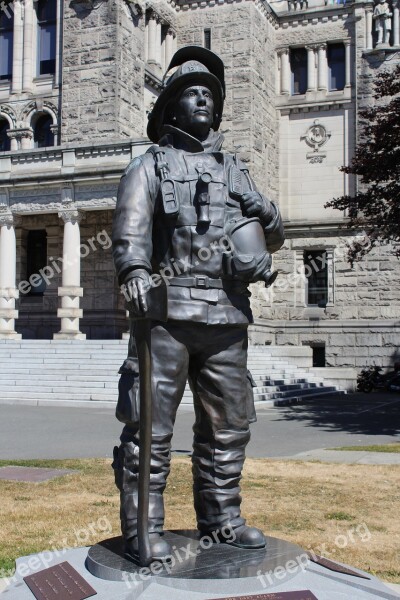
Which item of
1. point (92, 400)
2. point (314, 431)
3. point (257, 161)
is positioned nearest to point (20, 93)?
point (257, 161)

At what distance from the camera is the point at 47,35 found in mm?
32625

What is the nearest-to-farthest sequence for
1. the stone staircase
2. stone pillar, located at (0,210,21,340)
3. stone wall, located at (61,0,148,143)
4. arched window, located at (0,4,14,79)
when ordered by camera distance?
the stone staircase < stone pillar, located at (0,210,21,340) < stone wall, located at (61,0,148,143) < arched window, located at (0,4,14,79)

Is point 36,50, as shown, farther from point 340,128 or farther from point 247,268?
point 247,268

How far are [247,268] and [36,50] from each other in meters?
30.7

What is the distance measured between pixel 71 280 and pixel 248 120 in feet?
35.5

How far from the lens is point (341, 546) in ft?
20.2

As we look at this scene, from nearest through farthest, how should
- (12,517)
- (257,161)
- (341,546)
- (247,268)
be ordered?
(247,268) < (341,546) < (12,517) < (257,161)

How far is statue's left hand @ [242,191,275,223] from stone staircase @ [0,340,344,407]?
14301mm

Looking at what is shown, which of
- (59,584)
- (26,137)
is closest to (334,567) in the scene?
(59,584)

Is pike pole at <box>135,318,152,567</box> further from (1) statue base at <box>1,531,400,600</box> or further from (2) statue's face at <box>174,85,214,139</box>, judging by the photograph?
(2) statue's face at <box>174,85,214,139</box>

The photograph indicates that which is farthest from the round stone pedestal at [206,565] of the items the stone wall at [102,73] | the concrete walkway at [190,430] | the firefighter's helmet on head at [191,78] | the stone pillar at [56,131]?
the stone pillar at [56,131]

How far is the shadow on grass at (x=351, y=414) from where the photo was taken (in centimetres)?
1537

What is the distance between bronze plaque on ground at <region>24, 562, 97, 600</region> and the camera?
4.03m
